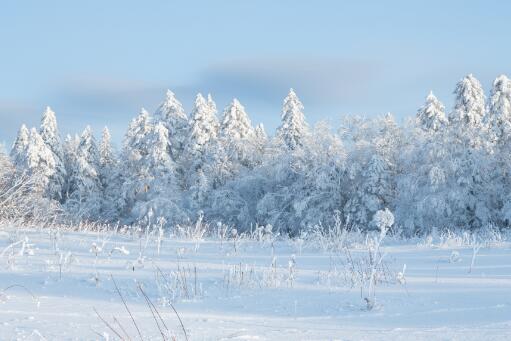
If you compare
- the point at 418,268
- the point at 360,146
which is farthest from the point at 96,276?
the point at 360,146

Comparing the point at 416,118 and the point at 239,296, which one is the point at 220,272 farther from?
the point at 416,118

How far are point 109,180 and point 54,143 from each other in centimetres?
553

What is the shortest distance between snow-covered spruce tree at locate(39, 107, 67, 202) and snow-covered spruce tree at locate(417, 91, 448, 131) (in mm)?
28140

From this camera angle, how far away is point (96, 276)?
20.1 ft

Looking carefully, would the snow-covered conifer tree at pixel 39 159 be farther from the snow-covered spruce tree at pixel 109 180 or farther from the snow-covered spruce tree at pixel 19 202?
the snow-covered spruce tree at pixel 19 202

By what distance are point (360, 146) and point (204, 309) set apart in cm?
3153

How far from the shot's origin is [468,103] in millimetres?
34312

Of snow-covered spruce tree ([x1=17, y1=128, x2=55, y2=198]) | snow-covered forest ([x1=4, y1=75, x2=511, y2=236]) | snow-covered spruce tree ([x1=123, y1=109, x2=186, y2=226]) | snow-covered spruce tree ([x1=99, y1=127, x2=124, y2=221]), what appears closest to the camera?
snow-covered forest ([x1=4, y1=75, x2=511, y2=236])

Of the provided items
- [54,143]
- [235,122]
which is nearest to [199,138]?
[235,122]

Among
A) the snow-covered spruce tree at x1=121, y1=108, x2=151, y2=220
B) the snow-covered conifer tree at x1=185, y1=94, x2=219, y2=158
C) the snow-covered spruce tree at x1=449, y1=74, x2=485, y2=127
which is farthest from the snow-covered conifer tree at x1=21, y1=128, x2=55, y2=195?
the snow-covered spruce tree at x1=449, y1=74, x2=485, y2=127

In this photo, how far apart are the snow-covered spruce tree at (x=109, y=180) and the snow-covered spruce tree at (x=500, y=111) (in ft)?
89.1

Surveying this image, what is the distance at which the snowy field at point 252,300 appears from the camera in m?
3.71

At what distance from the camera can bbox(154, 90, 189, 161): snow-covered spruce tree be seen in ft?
151

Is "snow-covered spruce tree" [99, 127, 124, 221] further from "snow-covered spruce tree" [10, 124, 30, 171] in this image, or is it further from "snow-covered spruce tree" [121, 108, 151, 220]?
"snow-covered spruce tree" [10, 124, 30, 171]
